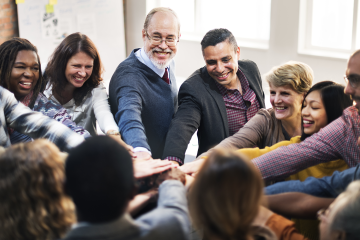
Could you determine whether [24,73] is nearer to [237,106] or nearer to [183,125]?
[183,125]

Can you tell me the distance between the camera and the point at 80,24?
573cm

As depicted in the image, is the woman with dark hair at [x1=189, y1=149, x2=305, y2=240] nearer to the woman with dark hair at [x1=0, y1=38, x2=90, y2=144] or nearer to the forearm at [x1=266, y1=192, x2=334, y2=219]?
the forearm at [x1=266, y1=192, x2=334, y2=219]

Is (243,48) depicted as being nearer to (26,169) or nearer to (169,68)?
(169,68)

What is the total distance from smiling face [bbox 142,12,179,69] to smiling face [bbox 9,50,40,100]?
29.4 inches

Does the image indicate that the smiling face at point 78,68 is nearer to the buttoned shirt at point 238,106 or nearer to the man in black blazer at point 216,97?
the man in black blazer at point 216,97

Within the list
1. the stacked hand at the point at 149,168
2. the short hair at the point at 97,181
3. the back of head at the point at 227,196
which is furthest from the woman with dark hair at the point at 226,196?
the stacked hand at the point at 149,168

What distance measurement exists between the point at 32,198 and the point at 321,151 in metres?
1.20

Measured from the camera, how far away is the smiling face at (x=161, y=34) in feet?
8.62

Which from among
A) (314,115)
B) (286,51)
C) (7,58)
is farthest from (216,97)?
(286,51)

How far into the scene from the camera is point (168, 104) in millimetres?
2670

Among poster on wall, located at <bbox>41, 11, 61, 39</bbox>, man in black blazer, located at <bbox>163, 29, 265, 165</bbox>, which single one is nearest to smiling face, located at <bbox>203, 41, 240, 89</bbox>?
man in black blazer, located at <bbox>163, 29, 265, 165</bbox>

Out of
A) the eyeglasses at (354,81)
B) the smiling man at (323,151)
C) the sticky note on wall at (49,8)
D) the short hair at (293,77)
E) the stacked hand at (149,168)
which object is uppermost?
the sticky note on wall at (49,8)

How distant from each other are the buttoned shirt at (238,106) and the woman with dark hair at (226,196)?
1.47 metres

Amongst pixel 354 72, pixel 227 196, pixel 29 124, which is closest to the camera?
pixel 227 196
